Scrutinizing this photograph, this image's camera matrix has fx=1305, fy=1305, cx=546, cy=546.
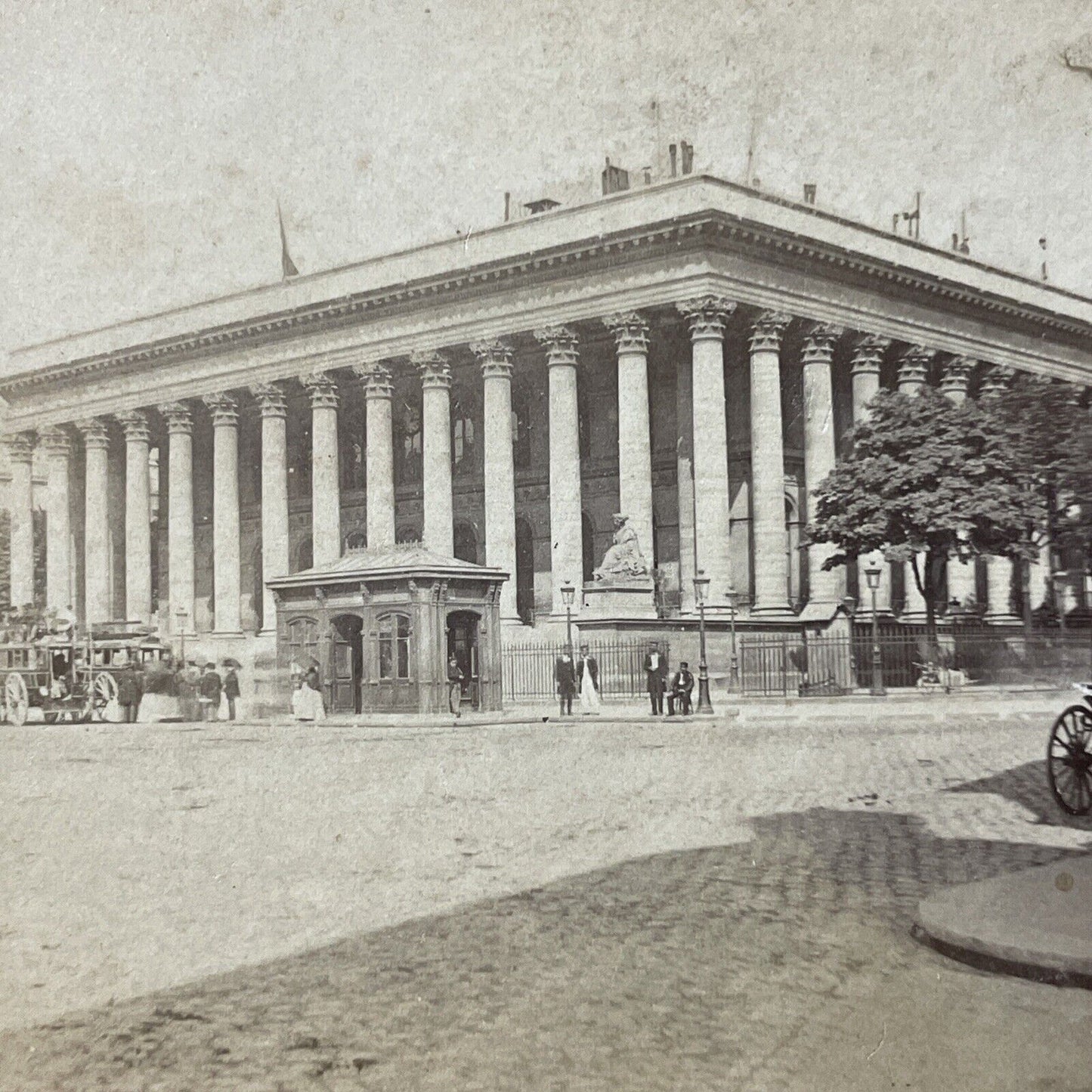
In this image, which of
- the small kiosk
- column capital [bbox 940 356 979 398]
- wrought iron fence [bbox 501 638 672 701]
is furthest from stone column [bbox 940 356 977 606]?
the small kiosk

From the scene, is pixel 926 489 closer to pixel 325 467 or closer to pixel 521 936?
pixel 325 467

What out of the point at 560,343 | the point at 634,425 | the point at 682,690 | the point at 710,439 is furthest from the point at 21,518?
the point at 682,690

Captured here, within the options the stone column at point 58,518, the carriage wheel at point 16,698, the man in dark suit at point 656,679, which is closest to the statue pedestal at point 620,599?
the man in dark suit at point 656,679

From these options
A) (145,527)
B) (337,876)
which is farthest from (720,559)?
(337,876)

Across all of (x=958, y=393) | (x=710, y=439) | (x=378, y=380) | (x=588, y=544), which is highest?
(x=378, y=380)

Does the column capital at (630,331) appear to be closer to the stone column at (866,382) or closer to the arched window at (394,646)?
the stone column at (866,382)
